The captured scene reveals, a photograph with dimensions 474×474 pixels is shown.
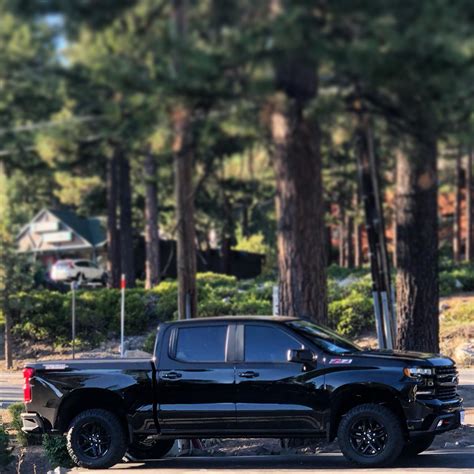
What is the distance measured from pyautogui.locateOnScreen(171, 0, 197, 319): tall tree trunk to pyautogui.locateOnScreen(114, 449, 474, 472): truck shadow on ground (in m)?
3.23

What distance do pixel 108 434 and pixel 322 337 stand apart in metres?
3.03

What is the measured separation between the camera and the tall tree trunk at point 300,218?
13.1 meters

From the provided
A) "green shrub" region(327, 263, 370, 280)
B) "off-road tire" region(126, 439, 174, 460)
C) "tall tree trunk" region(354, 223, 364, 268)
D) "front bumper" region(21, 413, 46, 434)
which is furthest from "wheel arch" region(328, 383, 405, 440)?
"tall tree trunk" region(354, 223, 364, 268)

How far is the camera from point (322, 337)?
12.7m

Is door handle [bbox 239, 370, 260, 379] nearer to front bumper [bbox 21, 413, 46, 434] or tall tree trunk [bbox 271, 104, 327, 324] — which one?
tall tree trunk [bbox 271, 104, 327, 324]

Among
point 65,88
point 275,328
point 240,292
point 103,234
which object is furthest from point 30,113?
point 103,234

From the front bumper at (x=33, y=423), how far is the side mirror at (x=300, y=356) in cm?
345

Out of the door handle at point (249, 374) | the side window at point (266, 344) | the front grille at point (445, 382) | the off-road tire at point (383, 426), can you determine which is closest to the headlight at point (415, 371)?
the front grille at point (445, 382)

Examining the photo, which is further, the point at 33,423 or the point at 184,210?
the point at 184,210

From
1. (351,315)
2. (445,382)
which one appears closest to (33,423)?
(445,382)

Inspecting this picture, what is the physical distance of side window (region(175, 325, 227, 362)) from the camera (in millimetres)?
12742

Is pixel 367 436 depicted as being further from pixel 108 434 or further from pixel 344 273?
pixel 344 273

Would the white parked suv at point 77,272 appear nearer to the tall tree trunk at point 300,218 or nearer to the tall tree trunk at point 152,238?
the tall tree trunk at point 152,238

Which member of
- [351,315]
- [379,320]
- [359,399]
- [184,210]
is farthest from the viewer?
[351,315]
